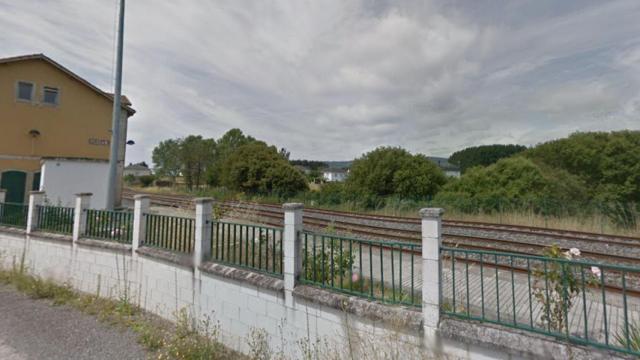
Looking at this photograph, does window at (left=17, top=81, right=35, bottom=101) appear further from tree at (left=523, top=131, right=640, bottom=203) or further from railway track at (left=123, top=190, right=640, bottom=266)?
tree at (left=523, top=131, right=640, bottom=203)

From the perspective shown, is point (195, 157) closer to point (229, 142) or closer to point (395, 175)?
point (229, 142)

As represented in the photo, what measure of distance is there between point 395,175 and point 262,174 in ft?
45.7

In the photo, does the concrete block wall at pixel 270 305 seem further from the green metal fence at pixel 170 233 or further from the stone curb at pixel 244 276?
the green metal fence at pixel 170 233

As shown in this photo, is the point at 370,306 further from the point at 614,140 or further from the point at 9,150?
the point at 614,140

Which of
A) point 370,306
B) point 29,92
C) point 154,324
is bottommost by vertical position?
point 154,324

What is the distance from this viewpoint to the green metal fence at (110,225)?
6.55 metres

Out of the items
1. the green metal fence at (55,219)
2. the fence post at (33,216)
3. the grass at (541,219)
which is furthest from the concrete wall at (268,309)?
the grass at (541,219)

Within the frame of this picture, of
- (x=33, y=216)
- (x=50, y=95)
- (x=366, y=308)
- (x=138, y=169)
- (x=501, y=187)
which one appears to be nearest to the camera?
(x=366, y=308)

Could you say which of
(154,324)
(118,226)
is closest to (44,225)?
(118,226)

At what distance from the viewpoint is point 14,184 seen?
14281mm

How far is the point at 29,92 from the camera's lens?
49.1 feet

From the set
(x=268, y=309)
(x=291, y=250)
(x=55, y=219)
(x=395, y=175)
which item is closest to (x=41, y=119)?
(x=55, y=219)

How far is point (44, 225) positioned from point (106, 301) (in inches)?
138

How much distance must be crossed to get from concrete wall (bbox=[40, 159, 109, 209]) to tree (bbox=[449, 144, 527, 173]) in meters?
96.4
